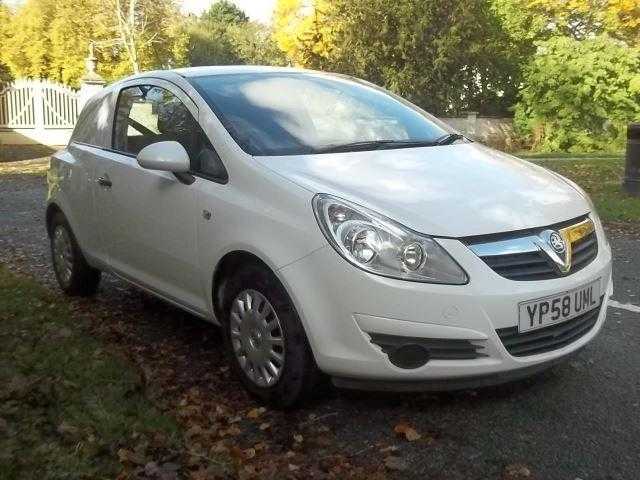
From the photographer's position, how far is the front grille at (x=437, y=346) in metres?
3.07

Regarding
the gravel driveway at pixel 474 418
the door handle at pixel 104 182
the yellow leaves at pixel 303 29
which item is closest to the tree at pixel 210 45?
the yellow leaves at pixel 303 29

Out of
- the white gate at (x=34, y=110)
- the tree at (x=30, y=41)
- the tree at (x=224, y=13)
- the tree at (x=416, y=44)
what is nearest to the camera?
the white gate at (x=34, y=110)

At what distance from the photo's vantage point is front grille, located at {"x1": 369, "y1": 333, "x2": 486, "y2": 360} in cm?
307

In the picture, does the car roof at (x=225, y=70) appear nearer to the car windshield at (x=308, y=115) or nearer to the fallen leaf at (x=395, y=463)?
the car windshield at (x=308, y=115)

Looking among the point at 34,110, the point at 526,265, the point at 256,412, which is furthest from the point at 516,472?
the point at 34,110

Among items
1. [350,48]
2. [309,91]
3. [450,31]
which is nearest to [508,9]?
[450,31]

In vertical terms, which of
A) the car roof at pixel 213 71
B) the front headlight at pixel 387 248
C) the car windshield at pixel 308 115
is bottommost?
the front headlight at pixel 387 248

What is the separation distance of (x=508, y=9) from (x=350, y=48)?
7932 millimetres

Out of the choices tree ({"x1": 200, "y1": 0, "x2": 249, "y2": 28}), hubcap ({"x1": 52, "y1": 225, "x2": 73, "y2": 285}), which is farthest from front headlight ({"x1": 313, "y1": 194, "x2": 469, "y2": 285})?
tree ({"x1": 200, "y1": 0, "x2": 249, "y2": 28})

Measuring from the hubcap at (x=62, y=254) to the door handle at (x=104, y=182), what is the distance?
2.69 ft

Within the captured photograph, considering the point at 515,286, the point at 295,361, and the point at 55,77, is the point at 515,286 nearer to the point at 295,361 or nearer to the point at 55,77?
the point at 295,361

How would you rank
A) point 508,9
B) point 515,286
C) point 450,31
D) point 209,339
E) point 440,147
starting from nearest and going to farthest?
point 515,286 → point 440,147 → point 209,339 → point 450,31 → point 508,9

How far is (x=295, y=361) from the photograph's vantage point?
3.33m

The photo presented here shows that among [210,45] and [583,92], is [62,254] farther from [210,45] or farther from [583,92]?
[210,45]
